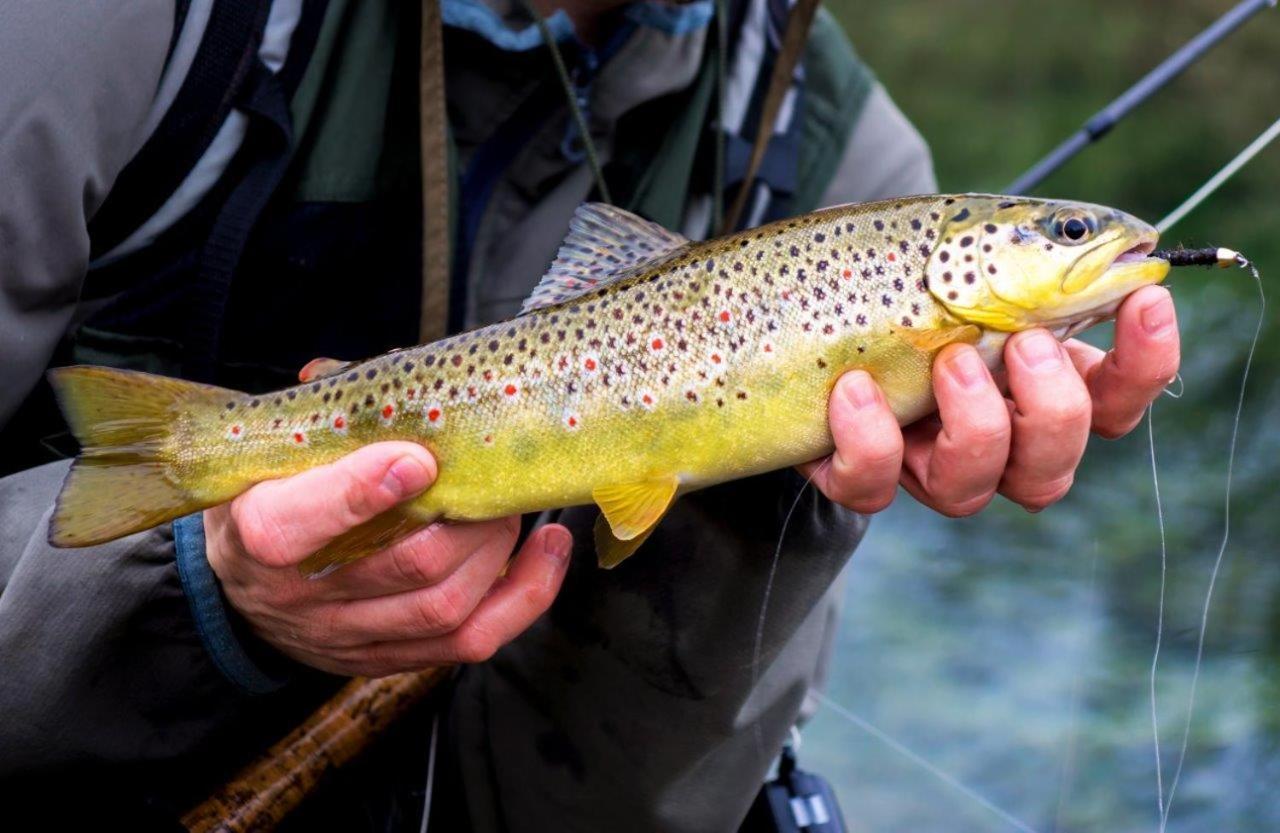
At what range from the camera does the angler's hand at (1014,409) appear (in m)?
1.35

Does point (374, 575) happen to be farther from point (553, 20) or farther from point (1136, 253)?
point (553, 20)

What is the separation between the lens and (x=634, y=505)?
1403mm

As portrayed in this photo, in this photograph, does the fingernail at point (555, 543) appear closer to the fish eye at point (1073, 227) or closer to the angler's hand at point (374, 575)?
the angler's hand at point (374, 575)

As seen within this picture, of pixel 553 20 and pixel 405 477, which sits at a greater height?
pixel 553 20

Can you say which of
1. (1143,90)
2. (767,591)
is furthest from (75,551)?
(1143,90)

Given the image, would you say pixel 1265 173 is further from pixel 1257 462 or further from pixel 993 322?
pixel 993 322

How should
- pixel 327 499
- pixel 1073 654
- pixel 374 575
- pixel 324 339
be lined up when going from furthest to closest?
pixel 1073 654
pixel 324 339
pixel 374 575
pixel 327 499

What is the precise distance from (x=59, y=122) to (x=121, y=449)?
393 mm

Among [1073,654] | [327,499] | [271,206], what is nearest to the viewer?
[327,499]

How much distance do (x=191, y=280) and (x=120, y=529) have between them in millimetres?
469

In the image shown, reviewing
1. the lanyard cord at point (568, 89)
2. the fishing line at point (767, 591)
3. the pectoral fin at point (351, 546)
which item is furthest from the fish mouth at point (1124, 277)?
the lanyard cord at point (568, 89)

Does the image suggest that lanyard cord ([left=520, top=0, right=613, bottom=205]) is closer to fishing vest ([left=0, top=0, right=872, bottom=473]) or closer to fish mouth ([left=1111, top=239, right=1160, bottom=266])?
fishing vest ([left=0, top=0, right=872, bottom=473])

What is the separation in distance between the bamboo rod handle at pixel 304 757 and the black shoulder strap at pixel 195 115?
2.25 feet

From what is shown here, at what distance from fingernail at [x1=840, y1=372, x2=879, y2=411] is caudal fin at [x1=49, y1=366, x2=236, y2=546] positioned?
0.65m
